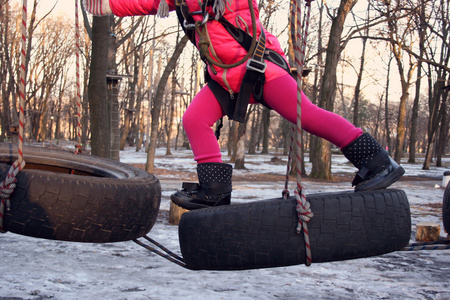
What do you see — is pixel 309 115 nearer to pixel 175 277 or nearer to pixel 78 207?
pixel 78 207

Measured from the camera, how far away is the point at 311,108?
1.94m

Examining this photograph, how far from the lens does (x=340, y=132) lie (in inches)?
77.1

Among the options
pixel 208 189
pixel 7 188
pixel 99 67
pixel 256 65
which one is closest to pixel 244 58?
pixel 256 65

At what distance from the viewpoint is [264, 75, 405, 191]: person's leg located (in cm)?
193

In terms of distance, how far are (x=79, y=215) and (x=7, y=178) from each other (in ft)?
1.13

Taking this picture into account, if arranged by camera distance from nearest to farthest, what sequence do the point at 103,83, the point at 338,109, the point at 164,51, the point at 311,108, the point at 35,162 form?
the point at 311,108 → the point at 35,162 → the point at 103,83 → the point at 164,51 → the point at 338,109

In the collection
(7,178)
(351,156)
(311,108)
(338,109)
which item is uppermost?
(338,109)

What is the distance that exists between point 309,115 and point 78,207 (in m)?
1.17

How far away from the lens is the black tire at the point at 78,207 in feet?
5.82

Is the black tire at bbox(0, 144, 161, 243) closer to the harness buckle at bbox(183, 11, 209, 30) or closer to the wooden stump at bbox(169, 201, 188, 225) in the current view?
the harness buckle at bbox(183, 11, 209, 30)

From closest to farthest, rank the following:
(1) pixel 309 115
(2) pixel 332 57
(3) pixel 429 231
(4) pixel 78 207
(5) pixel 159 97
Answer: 1. (4) pixel 78 207
2. (1) pixel 309 115
3. (3) pixel 429 231
4. (5) pixel 159 97
5. (2) pixel 332 57

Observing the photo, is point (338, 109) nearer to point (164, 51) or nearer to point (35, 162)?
point (164, 51)

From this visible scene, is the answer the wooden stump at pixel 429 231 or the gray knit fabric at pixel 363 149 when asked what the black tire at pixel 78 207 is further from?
the wooden stump at pixel 429 231

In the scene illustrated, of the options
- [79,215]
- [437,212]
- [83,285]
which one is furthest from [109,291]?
[437,212]
